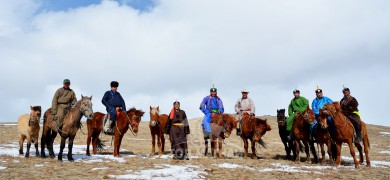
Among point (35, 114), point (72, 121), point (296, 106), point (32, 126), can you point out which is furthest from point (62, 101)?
point (296, 106)

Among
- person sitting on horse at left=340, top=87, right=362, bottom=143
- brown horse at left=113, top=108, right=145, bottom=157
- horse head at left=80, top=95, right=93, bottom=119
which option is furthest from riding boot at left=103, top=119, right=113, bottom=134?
person sitting on horse at left=340, top=87, right=362, bottom=143

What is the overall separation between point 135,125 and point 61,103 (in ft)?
10.3

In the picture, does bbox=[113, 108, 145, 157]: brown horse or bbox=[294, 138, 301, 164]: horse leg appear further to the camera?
bbox=[294, 138, 301, 164]: horse leg

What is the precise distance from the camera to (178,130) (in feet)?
45.5

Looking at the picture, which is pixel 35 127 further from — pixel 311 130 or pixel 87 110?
pixel 311 130

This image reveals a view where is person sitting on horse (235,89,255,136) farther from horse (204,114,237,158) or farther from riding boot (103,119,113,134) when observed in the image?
riding boot (103,119,113,134)

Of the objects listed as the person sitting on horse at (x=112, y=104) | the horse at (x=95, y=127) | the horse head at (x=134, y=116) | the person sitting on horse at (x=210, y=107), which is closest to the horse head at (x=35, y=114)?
the horse at (x=95, y=127)

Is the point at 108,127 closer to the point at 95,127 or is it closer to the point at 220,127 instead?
the point at 95,127

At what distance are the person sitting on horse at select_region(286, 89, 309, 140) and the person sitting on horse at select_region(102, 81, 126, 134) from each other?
7646 mm

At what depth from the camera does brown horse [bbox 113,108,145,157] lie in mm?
13914

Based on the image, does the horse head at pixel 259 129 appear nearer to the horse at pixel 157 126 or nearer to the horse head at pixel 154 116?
the horse at pixel 157 126

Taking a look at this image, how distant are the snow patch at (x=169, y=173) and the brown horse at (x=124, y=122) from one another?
11.7 ft

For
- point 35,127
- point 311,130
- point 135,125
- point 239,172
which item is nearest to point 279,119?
point 311,130

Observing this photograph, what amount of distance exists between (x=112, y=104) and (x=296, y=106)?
8.60 meters
